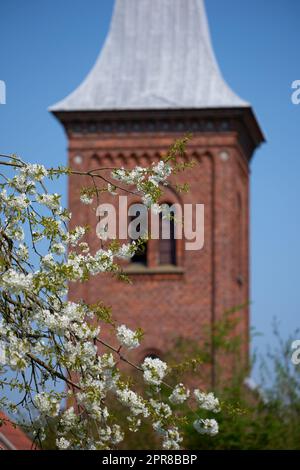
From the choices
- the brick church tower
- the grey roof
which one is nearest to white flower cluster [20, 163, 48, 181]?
the brick church tower

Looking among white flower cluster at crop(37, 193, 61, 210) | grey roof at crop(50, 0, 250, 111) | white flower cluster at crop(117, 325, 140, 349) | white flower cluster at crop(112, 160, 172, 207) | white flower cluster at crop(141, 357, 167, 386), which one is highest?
grey roof at crop(50, 0, 250, 111)

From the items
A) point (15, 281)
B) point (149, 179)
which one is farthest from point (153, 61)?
point (15, 281)

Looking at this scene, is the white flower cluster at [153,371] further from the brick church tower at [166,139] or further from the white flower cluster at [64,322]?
the brick church tower at [166,139]

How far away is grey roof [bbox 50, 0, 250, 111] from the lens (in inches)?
1432

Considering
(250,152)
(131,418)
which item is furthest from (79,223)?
(131,418)

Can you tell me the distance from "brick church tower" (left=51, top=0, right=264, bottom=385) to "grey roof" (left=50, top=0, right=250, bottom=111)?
0.08 feet

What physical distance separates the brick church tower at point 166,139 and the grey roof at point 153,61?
0.02 metres

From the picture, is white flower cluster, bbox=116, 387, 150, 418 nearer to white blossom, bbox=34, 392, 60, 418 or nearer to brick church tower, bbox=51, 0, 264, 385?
white blossom, bbox=34, 392, 60, 418

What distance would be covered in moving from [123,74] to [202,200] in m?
4.12

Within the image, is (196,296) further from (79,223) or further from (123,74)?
(123,74)

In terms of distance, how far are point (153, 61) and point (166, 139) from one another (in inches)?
95.1

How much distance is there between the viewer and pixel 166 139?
36188mm

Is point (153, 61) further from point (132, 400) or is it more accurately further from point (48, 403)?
point (48, 403)
